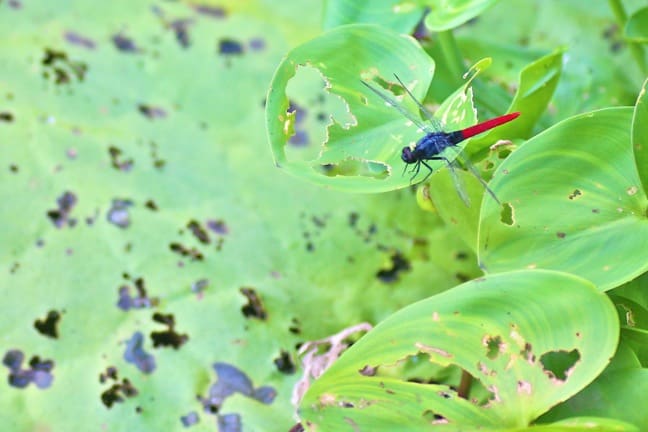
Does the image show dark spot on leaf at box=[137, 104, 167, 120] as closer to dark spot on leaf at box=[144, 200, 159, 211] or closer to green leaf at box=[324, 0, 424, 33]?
dark spot on leaf at box=[144, 200, 159, 211]

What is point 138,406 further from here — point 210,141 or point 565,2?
point 565,2

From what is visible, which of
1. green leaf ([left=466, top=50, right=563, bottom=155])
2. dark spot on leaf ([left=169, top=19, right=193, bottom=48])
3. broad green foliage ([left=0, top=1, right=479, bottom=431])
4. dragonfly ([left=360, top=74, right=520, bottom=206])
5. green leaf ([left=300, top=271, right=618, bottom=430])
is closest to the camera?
green leaf ([left=300, top=271, right=618, bottom=430])

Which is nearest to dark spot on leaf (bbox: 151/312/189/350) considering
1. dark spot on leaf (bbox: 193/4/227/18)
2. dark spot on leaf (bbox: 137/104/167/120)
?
dark spot on leaf (bbox: 137/104/167/120)

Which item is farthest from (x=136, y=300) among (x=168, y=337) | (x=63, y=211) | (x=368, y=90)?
(x=368, y=90)

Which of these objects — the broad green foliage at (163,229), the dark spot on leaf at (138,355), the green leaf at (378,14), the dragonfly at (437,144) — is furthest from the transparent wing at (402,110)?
the dark spot on leaf at (138,355)

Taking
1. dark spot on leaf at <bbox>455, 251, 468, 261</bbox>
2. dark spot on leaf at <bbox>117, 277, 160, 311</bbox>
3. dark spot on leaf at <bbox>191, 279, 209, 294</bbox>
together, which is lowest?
dark spot on leaf at <bbox>455, 251, 468, 261</bbox>

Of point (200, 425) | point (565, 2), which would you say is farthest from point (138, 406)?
point (565, 2)

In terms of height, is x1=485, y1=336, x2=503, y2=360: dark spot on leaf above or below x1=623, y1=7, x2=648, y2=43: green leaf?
below
